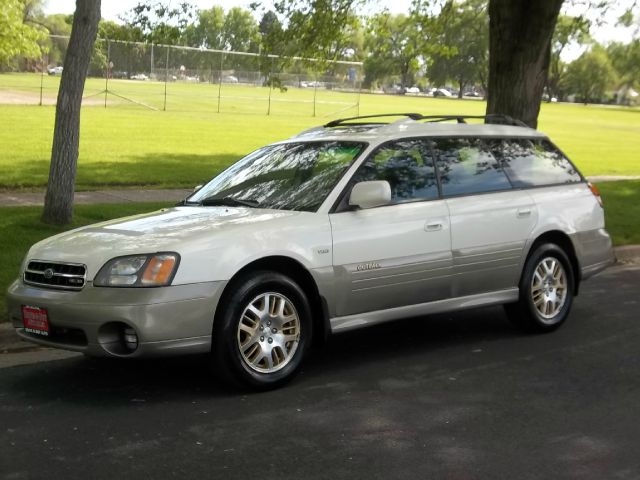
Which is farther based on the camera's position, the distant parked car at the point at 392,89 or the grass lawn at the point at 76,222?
the distant parked car at the point at 392,89

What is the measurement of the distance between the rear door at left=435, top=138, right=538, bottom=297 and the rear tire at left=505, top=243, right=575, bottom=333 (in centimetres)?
18

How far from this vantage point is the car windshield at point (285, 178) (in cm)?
662

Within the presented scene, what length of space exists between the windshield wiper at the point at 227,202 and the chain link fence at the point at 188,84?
30.3m

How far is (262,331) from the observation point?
5941mm

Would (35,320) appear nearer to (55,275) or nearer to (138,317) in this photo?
(55,275)

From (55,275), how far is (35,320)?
0.30 metres

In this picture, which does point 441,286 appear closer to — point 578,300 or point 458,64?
point 578,300

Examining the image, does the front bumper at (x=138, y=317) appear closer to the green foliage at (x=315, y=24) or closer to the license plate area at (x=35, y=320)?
the license plate area at (x=35, y=320)

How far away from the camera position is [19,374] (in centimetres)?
635

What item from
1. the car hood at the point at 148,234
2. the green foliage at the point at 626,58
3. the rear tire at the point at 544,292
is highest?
the green foliage at the point at 626,58

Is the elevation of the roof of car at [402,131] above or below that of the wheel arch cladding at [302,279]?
above

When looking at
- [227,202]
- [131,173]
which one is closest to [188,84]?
[131,173]

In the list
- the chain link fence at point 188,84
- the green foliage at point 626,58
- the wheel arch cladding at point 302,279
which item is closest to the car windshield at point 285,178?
the wheel arch cladding at point 302,279

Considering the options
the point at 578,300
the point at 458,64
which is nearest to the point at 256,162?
the point at 578,300
